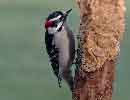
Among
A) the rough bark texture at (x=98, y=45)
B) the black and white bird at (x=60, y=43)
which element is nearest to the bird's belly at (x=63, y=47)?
the black and white bird at (x=60, y=43)

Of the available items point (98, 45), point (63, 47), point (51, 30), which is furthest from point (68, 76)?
point (98, 45)

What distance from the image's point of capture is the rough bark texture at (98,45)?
3141 millimetres

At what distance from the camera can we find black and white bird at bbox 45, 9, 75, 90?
4.09 m

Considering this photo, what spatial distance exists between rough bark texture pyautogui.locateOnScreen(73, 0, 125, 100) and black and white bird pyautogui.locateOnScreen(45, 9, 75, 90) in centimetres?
78

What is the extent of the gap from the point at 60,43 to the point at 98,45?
0.99 metres

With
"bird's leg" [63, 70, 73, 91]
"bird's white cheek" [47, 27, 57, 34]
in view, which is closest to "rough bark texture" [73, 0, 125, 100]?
"bird's leg" [63, 70, 73, 91]

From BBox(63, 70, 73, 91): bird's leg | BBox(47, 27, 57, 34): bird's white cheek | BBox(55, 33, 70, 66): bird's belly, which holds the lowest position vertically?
BBox(63, 70, 73, 91): bird's leg

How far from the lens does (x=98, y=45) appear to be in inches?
125

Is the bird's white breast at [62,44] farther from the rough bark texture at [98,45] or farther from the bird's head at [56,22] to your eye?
the rough bark texture at [98,45]

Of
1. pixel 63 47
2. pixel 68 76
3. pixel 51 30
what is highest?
pixel 51 30

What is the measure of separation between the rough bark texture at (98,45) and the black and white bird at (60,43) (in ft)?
2.54

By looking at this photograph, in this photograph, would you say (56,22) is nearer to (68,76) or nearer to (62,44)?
→ (62,44)

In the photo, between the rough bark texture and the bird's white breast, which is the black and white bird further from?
the rough bark texture

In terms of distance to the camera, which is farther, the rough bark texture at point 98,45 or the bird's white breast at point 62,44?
the bird's white breast at point 62,44
